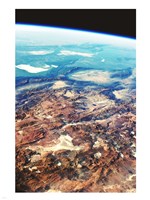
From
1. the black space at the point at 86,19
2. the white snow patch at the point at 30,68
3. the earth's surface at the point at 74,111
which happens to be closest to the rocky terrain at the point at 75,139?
the earth's surface at the point at 74,111

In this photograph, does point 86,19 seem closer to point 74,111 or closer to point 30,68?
point 30,68

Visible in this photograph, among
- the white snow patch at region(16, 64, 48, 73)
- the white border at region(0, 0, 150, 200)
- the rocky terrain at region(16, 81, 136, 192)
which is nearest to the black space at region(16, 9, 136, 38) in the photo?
the white border at region(0, 0, 150, 200)

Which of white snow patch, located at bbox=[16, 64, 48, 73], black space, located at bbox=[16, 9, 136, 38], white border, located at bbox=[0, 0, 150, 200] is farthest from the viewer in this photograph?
Answer: white snow patch, located at bbox=[16, 64, 48, 73]

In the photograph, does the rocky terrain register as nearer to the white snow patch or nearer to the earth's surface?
the earth's surface

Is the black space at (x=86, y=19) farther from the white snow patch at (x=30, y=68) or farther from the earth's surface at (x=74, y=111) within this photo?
the white snow patch at (x=30, y=68)
